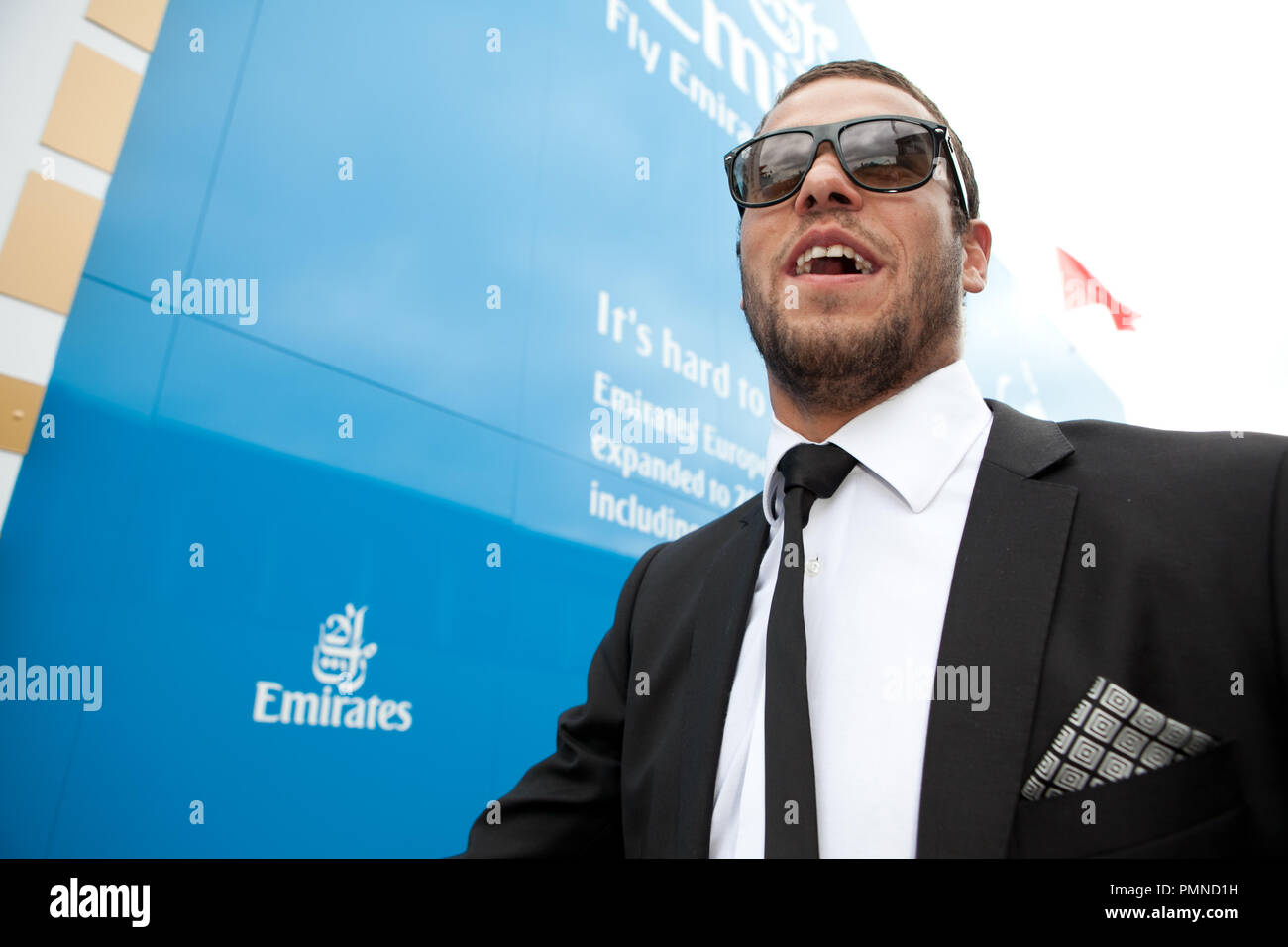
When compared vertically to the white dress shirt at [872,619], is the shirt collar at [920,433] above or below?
above

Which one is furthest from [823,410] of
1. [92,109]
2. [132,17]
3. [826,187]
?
[132,17]

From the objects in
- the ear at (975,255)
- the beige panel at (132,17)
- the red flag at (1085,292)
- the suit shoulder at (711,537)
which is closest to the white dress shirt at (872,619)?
the suit shoulder at (711,537)

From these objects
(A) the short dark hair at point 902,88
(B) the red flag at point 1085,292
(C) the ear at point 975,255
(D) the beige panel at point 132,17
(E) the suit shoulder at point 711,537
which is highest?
(B) the red flag at point 1085,292

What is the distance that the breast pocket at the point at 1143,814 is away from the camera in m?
0.76

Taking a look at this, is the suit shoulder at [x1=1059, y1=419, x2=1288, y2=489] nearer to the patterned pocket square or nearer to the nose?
the patterned pocket square

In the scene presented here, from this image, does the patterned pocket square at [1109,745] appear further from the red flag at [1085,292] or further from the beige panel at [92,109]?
the red flag at [1085,292]

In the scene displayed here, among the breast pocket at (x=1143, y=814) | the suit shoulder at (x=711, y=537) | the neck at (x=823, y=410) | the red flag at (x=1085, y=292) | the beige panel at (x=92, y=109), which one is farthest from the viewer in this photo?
the red flag at (x=1085, y=292)

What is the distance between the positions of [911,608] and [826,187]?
676 mm

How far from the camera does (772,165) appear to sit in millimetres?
1338

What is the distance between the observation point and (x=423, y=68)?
103 inches

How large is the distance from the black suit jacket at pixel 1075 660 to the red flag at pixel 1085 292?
648 cm

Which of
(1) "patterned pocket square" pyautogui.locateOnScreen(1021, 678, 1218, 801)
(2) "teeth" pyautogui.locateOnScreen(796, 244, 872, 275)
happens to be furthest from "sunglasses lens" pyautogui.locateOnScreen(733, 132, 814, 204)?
(1) "patterned pocket square" pyautogui.locateOnScreen(1021, 678, 1218, 801)

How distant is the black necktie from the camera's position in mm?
857
